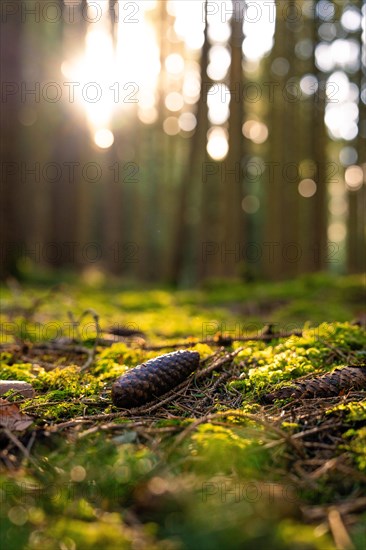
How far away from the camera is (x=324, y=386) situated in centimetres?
226

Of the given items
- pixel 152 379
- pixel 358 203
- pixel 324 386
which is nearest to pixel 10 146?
pixel 152 379

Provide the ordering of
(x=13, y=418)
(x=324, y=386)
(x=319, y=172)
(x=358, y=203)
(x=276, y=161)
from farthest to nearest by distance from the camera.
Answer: (x=358, y=203) → (x=276, y=161) → (x=319, y=172) → (x=324, y=386) → (x=13, y=418)

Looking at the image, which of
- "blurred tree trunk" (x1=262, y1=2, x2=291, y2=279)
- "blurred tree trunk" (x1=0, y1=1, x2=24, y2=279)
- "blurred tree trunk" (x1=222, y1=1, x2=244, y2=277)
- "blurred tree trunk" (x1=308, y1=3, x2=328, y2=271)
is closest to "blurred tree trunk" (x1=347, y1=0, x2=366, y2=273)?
"blurred tree trunk" (x1=308, y1=3, x2=328, y2=271)

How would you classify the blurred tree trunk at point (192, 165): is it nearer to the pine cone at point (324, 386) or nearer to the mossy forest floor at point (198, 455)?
the mossy forest floor at point (198, 455)

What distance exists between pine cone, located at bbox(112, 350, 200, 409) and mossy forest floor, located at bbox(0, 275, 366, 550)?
49 millimetres

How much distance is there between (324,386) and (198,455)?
2.55 ft

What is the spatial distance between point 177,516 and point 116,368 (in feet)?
4.72

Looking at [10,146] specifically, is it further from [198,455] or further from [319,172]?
[319,172]

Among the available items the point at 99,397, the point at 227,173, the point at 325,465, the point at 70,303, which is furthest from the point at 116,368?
the point at 227,173

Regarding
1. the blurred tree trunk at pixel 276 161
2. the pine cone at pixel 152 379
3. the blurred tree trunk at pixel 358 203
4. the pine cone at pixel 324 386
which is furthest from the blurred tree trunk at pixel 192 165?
the pine cone at pixel 324 386

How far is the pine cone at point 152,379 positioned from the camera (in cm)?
225

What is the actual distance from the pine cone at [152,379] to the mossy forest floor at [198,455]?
0.05 metres

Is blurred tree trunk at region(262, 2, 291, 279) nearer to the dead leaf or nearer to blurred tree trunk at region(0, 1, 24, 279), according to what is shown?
blurred tree trunk at region(0, 1, 24, 279)

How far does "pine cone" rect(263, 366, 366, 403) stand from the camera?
2248 mm
